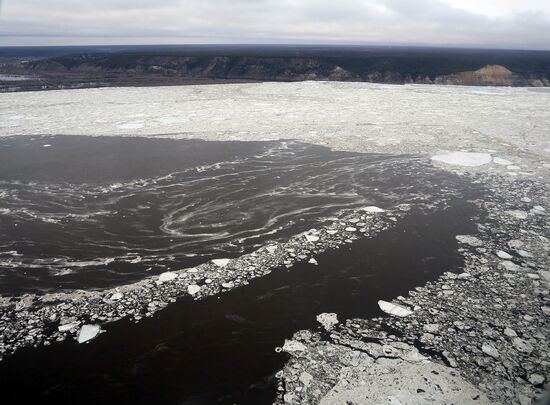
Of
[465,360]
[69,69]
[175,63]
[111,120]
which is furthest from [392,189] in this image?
[69,69]

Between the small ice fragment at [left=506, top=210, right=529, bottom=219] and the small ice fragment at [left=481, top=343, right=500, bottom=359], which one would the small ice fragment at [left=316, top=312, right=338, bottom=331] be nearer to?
the small ice fragment at [left=481, top=343, right=500, bottom=359]

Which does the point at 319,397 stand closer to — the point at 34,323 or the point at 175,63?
the point at 34,323

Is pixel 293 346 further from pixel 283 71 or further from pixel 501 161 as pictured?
pixel 283 71

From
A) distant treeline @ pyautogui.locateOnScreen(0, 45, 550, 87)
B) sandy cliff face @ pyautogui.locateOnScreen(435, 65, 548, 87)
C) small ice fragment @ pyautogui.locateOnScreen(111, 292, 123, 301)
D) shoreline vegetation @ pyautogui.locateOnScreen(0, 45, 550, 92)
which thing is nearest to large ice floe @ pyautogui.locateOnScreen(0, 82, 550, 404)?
small ice fragment @ pyautogui.locateOnScreen(111, 292, 123, 301)

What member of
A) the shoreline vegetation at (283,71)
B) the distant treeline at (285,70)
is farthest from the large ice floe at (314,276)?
the shoreline vegetation at (283,71)

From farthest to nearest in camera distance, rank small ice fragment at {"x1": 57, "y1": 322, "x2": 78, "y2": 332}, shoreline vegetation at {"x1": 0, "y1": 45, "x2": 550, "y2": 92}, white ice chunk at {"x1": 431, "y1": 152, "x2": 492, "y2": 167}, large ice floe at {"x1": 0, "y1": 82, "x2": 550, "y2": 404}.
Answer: shoreline vegetation at {"x1": 0, "y1": 45, "x2": 550, "y2": 92}
white ice chunk at {"x1": 431, "y1": 152, "x2": 492, "y2": 167}
small ice fragment at {"x1": 57, "y1": 322, "x2": 78, "y2": 332}
large ice floe at {"x1": 0, "y1": 82, "x2": 550, "y2": 404}

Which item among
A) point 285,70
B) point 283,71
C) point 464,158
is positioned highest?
point 285,70

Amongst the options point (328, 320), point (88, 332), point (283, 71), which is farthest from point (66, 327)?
point (283, 71)
